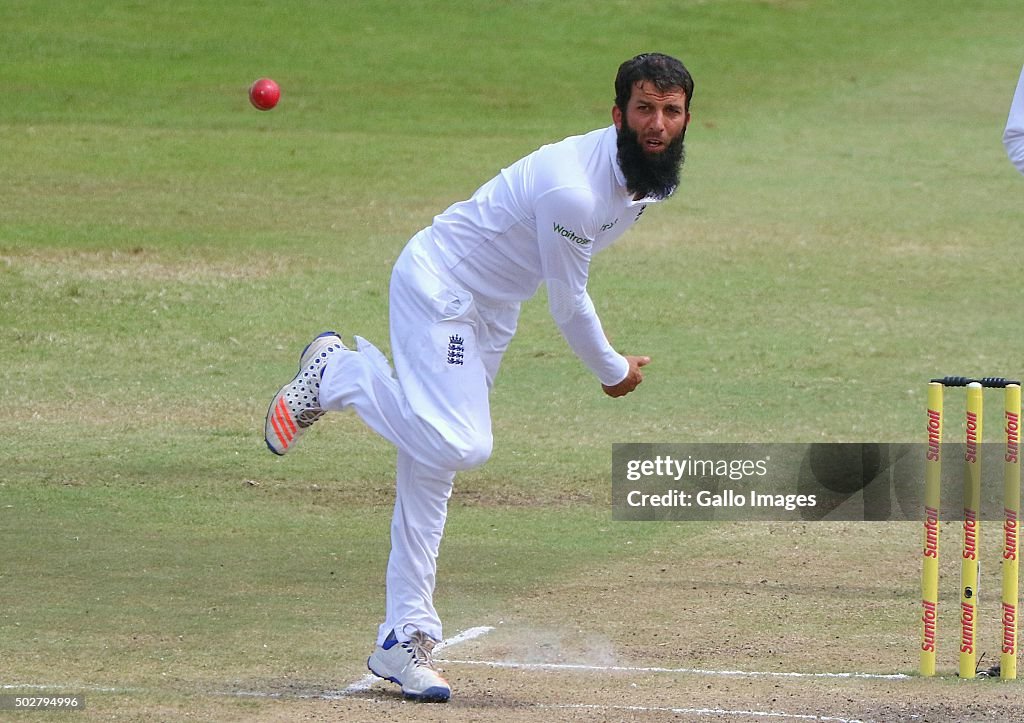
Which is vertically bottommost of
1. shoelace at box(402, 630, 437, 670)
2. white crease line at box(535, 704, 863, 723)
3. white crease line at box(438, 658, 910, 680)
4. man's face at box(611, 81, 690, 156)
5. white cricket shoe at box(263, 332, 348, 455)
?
white crease line at box(535, 704, 863, 723)

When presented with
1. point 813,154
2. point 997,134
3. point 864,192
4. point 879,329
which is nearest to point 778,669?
point 879,329

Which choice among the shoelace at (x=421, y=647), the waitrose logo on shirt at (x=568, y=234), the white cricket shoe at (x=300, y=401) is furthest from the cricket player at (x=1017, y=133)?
the shoelace at (x=421, y=647)

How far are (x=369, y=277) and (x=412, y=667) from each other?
36.8 ft

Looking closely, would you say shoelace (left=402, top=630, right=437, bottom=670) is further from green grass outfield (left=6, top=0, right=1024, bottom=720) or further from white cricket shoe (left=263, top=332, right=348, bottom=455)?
white cricket shoe (left=263, top=332, right=348, bottom=455)

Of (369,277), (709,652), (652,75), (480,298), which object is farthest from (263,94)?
(652,75)

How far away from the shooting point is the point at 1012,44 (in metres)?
31.4

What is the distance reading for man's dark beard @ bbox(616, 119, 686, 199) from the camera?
6.11 meters

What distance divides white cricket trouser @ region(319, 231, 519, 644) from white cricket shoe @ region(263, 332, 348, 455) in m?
0.42

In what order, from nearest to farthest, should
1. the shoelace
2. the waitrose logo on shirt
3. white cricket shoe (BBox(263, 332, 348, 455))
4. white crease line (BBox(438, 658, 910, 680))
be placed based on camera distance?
the waitrose logo on shirt → the shoelace → white crease line (BBox(438, 658, 910, 680)) → white cricket shoe (BBox(263, 332, 348, 455))

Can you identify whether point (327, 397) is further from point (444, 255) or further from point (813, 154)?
point (813, 154)

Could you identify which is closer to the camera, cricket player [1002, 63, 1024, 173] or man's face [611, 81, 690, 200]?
man's face [611, 81, 690, 200]

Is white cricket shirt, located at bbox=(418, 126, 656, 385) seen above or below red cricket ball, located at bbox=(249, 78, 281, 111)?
below

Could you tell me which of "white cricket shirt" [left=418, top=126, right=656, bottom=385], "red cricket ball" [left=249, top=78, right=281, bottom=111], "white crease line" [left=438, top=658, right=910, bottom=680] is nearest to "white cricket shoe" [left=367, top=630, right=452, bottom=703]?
"white crease line" [left=438, top=658, right=910, bottom=680]

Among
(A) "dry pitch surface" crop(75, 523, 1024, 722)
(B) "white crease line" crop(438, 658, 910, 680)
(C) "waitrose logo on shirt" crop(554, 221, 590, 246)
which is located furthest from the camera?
(B) "white crease line" crop(438, 658, 910, 680)
